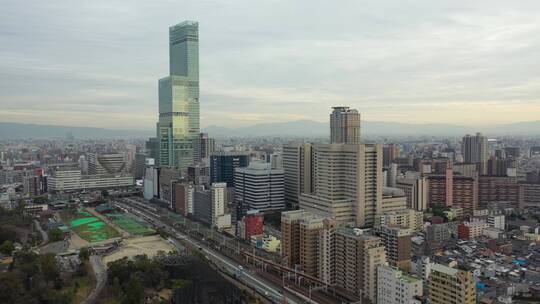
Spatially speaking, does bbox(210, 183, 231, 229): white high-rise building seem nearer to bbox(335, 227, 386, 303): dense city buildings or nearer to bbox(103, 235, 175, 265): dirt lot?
bbox(103, 235, 175, 265): dirt lot

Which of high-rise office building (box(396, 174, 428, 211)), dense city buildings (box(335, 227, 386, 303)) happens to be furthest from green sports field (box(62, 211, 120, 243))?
high-rise office building (box(396, 174, 428, 211))

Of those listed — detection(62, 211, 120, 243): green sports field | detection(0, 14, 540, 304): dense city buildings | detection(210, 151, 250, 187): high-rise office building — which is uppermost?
detection(210, 151, 250, 187): high-rise office building

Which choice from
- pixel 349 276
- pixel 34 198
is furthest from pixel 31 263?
pixel 34 198

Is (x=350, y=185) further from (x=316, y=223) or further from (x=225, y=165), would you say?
(x=225, y=165)

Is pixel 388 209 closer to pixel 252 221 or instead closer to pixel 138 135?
pixel 252 221

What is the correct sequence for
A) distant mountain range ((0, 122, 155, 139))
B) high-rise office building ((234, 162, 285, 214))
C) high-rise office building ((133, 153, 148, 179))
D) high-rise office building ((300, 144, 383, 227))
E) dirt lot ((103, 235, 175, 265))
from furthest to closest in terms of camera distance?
distant mountain range ((0, 122, 155, 139)), high-rise office building ((133, 153, 148, 179)), high-rise office building ((234, 162, 285, 214)), high-rise office building ((300, 144, 383, 227)), dirt lot ((103, 235, 175, 265))

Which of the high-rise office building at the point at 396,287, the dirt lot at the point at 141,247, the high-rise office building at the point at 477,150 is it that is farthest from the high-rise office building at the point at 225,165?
the high-rise office building at the point at 396,287

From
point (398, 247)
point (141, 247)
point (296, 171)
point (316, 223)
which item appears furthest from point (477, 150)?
point (141, 247)

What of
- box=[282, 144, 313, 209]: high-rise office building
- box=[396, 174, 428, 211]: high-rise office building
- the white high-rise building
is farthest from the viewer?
box=[282, 144, 313, 209]: high-rise office building
